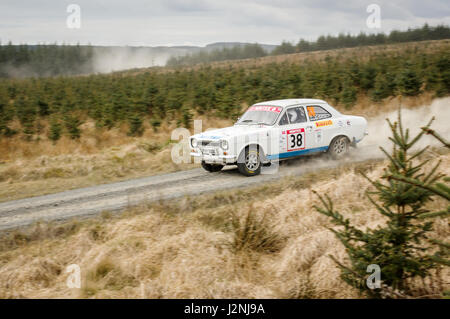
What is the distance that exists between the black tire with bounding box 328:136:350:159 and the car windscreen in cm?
194

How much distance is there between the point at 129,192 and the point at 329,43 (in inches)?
3122

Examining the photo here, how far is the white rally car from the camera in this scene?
1026 centimetres

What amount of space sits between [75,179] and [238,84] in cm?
1390

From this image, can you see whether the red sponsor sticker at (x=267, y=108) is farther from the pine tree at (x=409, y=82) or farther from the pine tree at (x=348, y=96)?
the pine tree at (x=409, y=82)

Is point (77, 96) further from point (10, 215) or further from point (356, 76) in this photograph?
point (10, 215)

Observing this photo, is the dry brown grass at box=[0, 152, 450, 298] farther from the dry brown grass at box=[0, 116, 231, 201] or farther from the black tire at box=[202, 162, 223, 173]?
the dry brown grass at box=[0, 116, 231, 201]

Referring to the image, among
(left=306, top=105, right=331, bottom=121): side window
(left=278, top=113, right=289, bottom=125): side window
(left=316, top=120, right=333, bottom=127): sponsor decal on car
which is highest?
(left=306, top=105, right=331, bottom=121): side window

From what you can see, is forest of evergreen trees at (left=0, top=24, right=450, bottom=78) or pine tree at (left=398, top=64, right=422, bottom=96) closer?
pine tree at (left=398, top=64, right=422, bottom=96)

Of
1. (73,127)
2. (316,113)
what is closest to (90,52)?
(73,127)

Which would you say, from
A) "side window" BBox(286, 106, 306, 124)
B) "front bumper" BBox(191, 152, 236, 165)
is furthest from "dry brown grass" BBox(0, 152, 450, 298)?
"side window" BBox(286, 106, 306, 124)

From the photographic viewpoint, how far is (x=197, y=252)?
19.1 ft

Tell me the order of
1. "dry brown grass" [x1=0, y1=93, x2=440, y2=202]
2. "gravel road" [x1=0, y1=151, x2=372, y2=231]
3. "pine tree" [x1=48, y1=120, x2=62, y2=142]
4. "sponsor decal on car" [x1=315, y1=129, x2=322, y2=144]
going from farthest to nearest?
1. "pine tree" [x1=48, y1=120, x2=62, y2=142]
2. "dry brown grass" [x1=0, y1=93, x2=440, y2=202]
3. "sponsor decal on car" [x1=315, y1=129, x2=322, y2=144]
4. "gravel road" [x1=0, y1=151, x2=372, y2=231]

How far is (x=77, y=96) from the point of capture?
2733cm

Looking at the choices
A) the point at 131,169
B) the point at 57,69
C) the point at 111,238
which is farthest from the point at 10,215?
the point at 57,69
